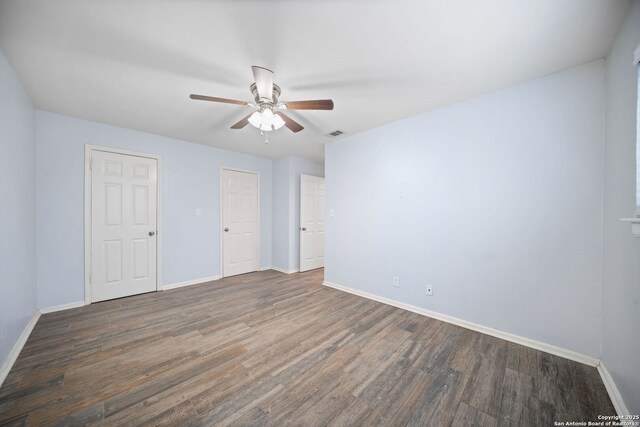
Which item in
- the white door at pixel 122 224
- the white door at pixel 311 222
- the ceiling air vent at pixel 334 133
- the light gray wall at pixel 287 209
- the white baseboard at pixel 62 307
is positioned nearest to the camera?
the white baseboard at pixel 62 307

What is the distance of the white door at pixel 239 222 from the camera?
4238 mm

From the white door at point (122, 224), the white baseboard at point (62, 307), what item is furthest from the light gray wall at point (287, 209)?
the white baseboard at point (62, 307)

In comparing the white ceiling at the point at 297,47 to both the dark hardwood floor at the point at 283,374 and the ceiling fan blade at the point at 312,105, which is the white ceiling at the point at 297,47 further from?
the dark hardwood floor at the point at 283,374

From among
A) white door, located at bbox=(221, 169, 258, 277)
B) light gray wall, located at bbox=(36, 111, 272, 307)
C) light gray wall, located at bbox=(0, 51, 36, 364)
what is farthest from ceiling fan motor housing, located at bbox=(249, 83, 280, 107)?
white door, located at bbox=(221, 169, 258, 277)

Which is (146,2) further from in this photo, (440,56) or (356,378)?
(356,378)

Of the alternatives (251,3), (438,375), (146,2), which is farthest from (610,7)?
(146,2)

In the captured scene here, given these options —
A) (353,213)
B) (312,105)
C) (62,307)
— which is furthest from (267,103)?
(62,307)

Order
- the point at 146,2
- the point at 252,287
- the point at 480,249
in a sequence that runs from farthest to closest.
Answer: the point at 252,287 → the point at 480,249 → the point at 146,2

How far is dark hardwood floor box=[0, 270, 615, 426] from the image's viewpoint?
134cm

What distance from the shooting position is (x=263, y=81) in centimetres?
163

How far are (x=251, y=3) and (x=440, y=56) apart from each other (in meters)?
1.38

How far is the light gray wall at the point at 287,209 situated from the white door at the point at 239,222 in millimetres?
432

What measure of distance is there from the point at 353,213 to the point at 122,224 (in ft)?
10.9

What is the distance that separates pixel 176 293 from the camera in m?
3.38
